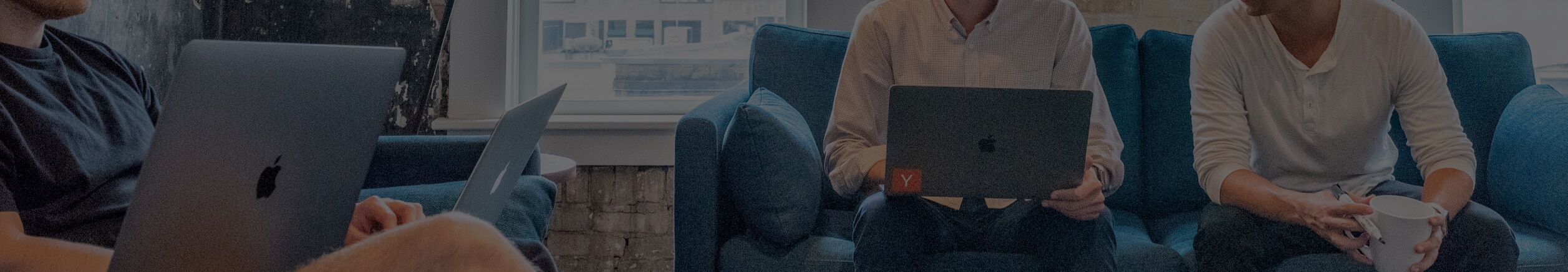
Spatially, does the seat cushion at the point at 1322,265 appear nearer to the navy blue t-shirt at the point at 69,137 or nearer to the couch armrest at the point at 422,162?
the couch armrest at the point at 422,162

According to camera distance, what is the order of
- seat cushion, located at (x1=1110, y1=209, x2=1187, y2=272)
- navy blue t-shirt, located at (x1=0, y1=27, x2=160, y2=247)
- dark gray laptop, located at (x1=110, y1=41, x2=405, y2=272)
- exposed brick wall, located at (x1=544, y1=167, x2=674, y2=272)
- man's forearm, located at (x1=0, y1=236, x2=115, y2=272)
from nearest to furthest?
dark gray laptop, located at (x1=110, y1=41, x2=405, y2=272)
man's forearm, located at (x1=0, y1=236, x2=115, y2=272)
navy blue t-shirt, located at (x1=0, y1=27, x2=160, y2=247)
seat cushion, located at (x1=1110, y1=209, x2=1187, y2=272)
exposed brick wall, located at (x1=544, y1=167, x2=674, y2=272)

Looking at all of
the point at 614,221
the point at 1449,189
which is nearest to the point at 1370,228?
the point at 1449,189

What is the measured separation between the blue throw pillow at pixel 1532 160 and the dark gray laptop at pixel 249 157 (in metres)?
1.76

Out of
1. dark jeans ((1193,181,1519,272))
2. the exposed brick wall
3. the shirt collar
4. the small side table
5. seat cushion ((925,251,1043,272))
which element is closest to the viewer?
dark jeans ((1193,181,1519,272))

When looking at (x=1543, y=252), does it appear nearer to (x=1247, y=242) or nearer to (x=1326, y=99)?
(x=1326, y=99)

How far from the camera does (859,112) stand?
1604mm

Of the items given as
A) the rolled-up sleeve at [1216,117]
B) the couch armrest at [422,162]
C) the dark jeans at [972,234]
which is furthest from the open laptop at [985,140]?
the couch armrest at [422,162]

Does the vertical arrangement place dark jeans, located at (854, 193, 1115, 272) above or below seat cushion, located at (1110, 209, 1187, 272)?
above

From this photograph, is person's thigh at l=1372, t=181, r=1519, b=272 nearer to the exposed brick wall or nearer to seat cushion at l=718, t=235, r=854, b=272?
seat cushion at l=718, t=235, r=854, b=272

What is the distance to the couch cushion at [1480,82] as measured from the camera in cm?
191

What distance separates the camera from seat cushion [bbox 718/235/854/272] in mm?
1529

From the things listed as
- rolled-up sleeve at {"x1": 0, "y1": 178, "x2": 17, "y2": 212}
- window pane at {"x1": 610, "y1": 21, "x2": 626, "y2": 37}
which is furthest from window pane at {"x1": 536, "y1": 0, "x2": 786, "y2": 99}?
rolled-up sleeve at {"x1": 0, "y1": 178, "x2": 17, "y2": 212}

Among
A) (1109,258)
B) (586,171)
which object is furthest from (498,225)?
(586,171)

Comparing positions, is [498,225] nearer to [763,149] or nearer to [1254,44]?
[763,149]
